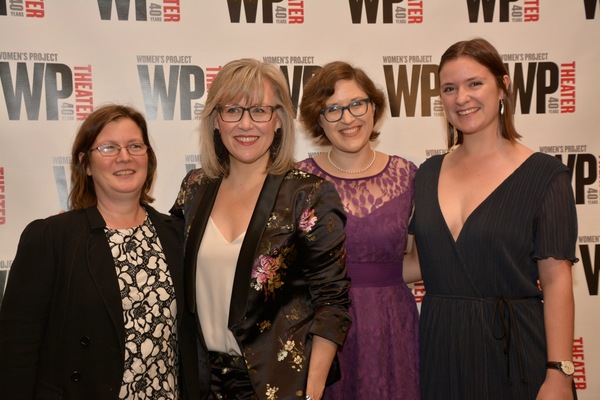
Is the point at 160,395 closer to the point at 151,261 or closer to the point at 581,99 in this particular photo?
the point at 151,261

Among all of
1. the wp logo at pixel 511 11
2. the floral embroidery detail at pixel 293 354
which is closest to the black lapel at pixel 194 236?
the floral embroidery detail at pixel 293 354

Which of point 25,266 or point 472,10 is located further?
point 472,10

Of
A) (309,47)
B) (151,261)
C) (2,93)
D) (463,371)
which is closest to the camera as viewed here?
(151,261)

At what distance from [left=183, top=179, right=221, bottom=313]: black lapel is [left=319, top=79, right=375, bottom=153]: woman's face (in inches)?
22.6

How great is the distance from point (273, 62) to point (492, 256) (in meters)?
1.67

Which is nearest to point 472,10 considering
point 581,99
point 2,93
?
point 581,99

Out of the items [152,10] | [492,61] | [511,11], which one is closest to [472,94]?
[492,61]

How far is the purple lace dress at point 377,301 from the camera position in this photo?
229 cm

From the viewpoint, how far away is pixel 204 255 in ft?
6.34

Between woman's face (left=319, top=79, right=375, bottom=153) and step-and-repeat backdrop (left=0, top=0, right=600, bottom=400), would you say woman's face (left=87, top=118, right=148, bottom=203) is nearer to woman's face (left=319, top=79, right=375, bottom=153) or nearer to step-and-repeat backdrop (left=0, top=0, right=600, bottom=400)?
woman's face (left=319, top=79, right=375, bottom=153)

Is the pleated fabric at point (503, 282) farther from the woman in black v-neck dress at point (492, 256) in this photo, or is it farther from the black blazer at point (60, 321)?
the black blazer at point (60, 321)

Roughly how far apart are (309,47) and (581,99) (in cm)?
155

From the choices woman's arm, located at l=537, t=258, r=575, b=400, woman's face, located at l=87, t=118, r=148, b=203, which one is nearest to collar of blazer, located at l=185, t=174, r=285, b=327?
woman's face, located at l=87, t=118, r=148, b=203

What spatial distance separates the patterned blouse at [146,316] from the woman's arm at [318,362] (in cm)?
50
